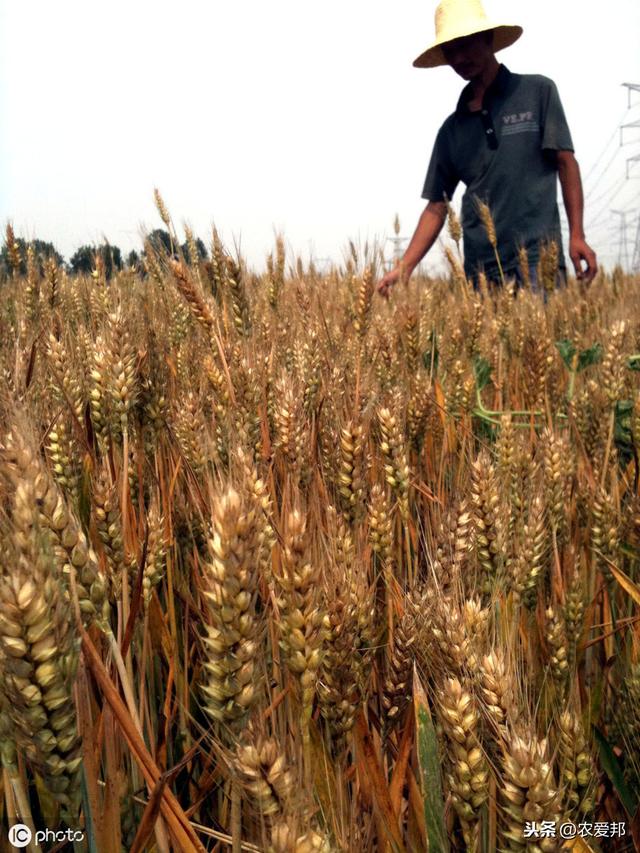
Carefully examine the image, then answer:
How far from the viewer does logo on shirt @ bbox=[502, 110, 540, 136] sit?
4676mm

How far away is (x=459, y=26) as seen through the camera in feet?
15.2

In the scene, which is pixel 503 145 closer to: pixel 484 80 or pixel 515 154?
pixel 515 154

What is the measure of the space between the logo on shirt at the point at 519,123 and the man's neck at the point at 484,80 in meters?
0.32

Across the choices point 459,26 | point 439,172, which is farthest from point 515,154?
point 459,26

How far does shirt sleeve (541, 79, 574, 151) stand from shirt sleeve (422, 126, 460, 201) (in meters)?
0.82

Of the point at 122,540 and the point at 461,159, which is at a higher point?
the point at 461,159

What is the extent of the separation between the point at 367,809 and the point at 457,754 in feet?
0.78

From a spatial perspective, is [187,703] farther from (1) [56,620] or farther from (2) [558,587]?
(2) [558,587]

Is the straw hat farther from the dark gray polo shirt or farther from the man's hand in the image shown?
the man's hand

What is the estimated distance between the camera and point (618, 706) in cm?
111

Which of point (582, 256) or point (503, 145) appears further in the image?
point (503, 145)

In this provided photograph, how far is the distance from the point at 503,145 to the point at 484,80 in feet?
1.94

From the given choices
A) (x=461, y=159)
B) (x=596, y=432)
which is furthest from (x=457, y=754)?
(x=461, y=159)

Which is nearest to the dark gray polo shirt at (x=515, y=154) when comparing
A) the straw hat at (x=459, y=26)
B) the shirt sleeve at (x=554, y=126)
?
the shirt sleeve at (x=554, y=126)
